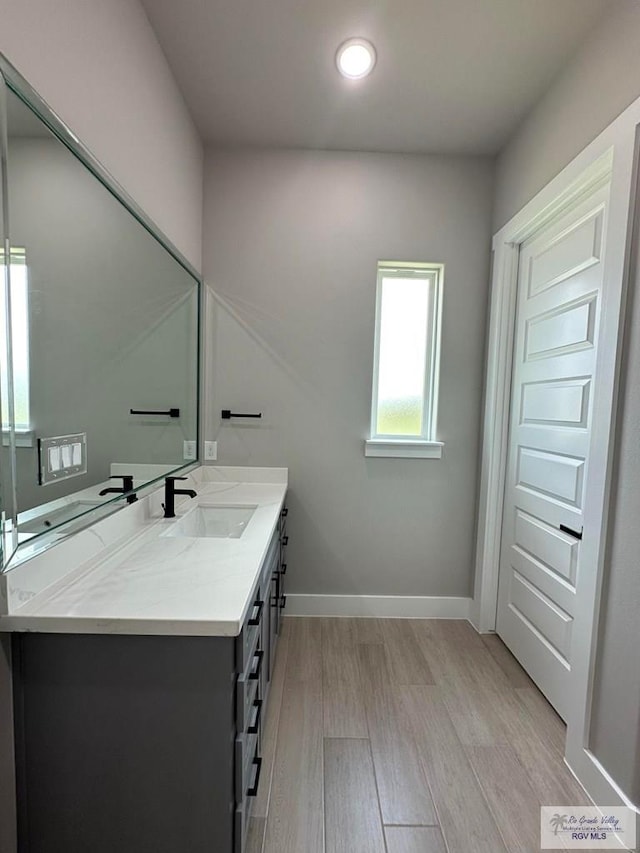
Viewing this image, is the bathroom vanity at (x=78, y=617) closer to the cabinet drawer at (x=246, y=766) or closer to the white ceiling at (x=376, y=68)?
the cabinet drawer at (x=246, y=766)

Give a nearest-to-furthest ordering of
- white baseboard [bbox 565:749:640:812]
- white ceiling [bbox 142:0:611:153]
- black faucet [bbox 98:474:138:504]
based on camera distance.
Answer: white baseboard [bbox 565:749:640:812]
black faucet [bbox 98:474:138:504]
white ceiling [bbox 142:0:611:153]

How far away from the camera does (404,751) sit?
1.63 meters

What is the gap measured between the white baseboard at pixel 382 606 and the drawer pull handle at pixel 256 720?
1.15 m

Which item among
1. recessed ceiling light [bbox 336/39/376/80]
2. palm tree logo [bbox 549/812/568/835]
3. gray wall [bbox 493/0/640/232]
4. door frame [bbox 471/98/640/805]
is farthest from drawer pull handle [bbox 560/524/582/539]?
recessed ceiling light [bbox 336/39/376/80]

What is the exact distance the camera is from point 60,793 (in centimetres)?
100

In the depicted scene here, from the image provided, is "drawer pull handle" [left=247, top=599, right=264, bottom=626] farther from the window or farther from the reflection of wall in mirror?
the window

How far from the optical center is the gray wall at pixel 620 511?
1.33m

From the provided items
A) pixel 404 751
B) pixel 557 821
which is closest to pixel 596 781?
pixel 557 821

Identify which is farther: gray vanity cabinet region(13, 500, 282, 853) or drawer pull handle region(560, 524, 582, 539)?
→ drawer pull handle region(560, 524, 582, 539)

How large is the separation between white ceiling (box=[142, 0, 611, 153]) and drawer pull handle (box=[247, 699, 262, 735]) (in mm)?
2594

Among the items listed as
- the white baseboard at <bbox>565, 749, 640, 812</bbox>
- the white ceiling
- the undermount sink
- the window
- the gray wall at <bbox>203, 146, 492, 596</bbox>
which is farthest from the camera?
the window

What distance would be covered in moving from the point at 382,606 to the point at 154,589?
6.11 ft

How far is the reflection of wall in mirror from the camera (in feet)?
3.38

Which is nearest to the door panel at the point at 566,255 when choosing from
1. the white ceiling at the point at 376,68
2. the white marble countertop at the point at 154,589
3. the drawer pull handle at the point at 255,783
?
the white ceiling at the point at 376,68
